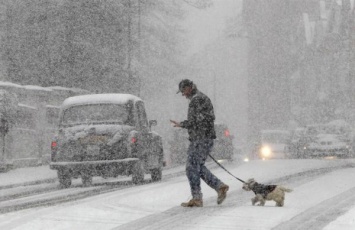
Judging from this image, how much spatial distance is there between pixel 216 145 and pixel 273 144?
5653mm

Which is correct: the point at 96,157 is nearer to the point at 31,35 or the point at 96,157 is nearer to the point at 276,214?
the point at 276,214

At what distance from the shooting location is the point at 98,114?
59.7 ft

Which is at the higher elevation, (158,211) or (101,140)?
(101,140)

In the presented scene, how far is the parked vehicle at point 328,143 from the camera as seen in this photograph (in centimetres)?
3231

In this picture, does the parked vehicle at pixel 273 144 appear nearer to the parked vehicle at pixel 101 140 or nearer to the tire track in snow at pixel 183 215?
the parked vehicle at pixel 101 140

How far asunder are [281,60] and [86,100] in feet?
194

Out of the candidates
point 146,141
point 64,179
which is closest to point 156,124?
point 146,141

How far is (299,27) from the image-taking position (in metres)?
68.9

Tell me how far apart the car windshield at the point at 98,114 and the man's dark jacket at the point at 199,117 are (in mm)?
6372

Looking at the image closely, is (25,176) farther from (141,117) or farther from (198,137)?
(198,137)

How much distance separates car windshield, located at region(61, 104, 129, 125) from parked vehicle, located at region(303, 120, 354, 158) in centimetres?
1556

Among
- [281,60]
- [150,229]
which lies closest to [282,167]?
[150,229]

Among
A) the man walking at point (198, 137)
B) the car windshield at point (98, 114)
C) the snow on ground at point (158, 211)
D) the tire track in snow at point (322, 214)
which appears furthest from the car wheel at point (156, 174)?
the man walking at point (198, 137)

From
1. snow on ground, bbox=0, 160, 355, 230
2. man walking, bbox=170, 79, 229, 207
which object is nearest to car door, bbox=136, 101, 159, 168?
snow on ground, bbox=0, 160, 355, 230
